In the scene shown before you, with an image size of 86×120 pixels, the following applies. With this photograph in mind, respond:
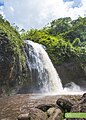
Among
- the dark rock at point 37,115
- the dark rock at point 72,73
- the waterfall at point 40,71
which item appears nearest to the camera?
the dark rock at point 37,115

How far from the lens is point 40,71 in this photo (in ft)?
78.3

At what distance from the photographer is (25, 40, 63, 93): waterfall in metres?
23.3

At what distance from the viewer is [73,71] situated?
28.5m

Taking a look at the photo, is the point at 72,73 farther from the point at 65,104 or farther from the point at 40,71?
the point at 65,104

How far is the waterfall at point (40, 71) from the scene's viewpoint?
76.5 ft

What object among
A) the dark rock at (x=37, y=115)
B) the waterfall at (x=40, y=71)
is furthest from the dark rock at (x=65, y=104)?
the waterfall at (x=40, y=71)

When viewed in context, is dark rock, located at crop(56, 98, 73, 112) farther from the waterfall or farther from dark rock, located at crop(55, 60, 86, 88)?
dark rock, located at crop(55, 60, 86, 88)

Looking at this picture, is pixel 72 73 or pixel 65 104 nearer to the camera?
pixel 65 104

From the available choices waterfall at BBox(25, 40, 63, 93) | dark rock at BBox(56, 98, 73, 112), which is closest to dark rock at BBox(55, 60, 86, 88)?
waterfall at BBox(25, 40, 63, 93)

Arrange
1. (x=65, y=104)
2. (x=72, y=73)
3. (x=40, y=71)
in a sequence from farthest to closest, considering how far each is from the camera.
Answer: (x=72, y=73), (x=40, y=71), (x=65, y=104)

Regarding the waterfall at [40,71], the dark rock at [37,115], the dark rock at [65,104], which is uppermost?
the waterfall at [40,71]

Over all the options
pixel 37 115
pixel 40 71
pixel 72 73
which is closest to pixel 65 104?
pixel 37 115

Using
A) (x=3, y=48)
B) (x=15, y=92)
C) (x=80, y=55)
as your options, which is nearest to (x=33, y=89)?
(x=15, y=92)

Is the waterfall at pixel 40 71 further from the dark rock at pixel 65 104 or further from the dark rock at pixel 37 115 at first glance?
the dark rock at pixel 37 115
